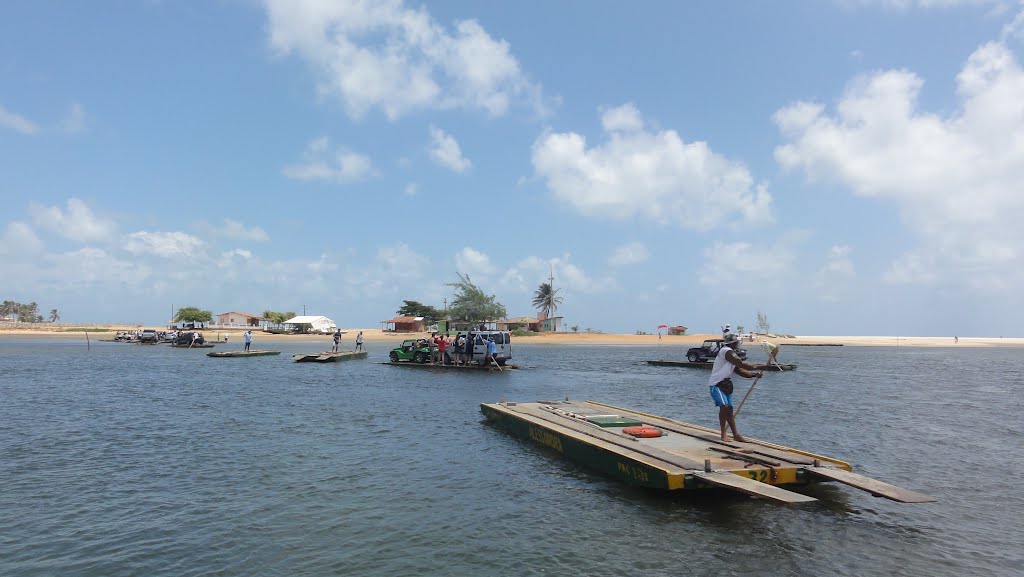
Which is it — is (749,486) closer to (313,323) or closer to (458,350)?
(458,350)

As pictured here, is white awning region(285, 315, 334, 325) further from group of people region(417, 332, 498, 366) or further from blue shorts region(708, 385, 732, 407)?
blue shorts region(708, 385, 732, 407)

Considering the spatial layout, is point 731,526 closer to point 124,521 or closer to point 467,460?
point 467,460

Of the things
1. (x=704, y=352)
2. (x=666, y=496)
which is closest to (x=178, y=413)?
(x=666, y=496)

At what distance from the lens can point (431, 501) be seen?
10.9 m

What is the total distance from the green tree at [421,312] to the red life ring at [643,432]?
105814 millimetres

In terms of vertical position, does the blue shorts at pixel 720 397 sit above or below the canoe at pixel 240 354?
above

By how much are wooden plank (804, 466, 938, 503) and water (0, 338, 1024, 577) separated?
722mm

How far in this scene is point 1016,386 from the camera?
36.0 meters

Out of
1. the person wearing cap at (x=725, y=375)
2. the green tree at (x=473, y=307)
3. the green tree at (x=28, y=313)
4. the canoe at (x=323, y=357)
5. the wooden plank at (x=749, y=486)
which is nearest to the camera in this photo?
the wooden plank at (x=749, y=486)

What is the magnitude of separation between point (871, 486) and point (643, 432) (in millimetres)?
4865

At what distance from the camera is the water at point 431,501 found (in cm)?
827

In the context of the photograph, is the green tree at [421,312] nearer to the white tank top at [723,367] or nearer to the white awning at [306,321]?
the white awning at [306,321]

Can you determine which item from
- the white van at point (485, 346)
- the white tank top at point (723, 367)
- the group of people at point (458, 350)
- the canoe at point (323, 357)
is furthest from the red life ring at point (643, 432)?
the canoe at point (323, 357)

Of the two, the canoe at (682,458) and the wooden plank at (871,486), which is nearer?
the wooden plank at (871,486)
